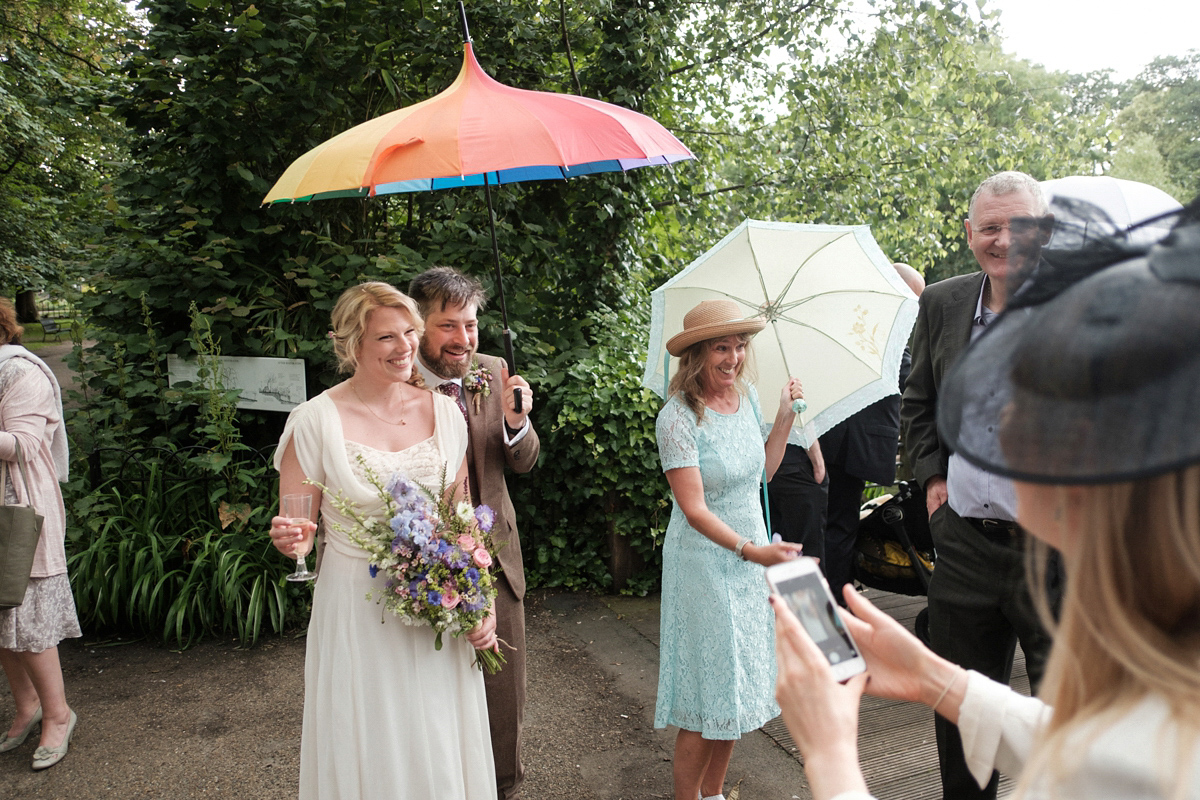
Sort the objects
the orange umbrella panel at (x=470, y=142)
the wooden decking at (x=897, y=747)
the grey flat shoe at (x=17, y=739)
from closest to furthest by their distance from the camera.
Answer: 1. the orange umbrella panel at (x=470, y=142)
2. the wooden decking at (x=897, y=747)
3. the grey flat shoe at (x=17, y=739)

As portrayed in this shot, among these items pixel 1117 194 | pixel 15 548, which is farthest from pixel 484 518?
pixel 1117 194

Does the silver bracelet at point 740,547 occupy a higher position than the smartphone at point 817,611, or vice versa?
the smartphone at point 817,611

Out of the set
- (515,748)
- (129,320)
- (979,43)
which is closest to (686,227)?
(979,43)

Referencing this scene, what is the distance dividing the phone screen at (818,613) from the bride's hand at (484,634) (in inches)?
57.9

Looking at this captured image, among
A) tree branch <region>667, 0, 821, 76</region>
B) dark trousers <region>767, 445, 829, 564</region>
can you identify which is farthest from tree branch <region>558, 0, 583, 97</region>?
dark trousers <region>767, 445, 829, 564</region>

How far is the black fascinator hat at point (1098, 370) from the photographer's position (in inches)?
30.9

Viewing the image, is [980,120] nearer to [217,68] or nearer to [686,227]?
[686,227]

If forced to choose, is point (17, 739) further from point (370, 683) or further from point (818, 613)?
point (818, 613)

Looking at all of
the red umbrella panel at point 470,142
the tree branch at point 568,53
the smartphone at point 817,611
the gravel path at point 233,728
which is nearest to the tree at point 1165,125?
the tree branch at point 568,53

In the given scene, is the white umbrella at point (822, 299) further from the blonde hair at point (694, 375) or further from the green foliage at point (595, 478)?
the green foliage at point (595, 478)

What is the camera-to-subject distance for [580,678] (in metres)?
4.56

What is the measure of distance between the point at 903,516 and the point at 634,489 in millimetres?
1783

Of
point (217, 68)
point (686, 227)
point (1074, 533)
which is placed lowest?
point (1074, 533)

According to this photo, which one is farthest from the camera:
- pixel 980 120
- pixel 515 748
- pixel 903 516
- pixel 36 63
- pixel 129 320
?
pixel 36 63
